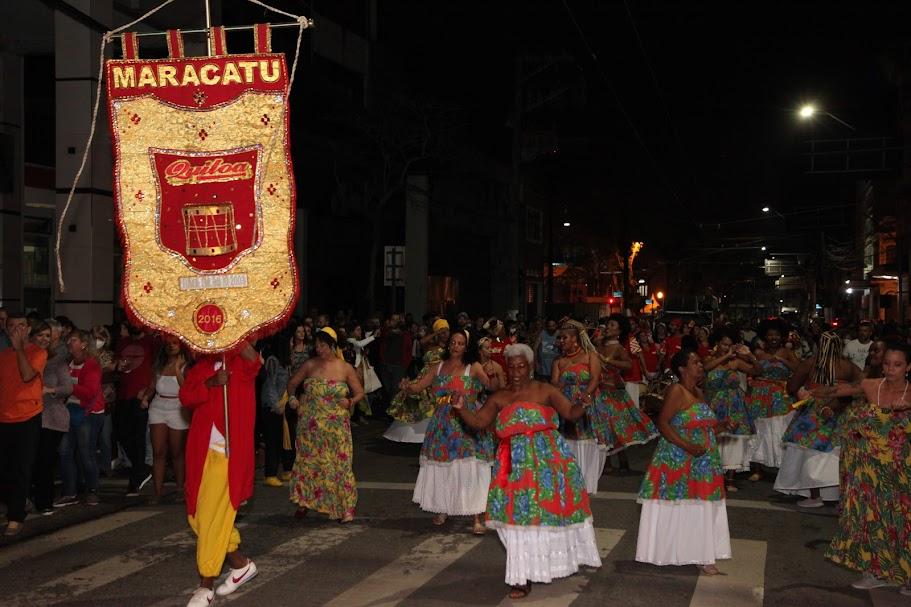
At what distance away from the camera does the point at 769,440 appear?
41.3 ft

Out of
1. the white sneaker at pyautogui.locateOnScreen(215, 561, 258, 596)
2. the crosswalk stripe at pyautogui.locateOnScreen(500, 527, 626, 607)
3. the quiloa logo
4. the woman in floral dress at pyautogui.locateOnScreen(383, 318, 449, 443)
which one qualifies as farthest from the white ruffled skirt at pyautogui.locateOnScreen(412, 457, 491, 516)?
the quiloa logo

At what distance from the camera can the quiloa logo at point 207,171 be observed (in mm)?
6879

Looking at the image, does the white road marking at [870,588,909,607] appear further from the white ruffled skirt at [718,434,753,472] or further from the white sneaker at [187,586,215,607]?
the white ruffled skirt at [718,434,753,472]

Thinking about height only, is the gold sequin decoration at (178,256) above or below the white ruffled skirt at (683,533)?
above

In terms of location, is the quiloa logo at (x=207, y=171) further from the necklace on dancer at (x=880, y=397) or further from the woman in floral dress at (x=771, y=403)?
the woman in floral dress at (x=771, y=403)

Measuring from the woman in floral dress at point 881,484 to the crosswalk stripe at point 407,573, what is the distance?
2917 mm

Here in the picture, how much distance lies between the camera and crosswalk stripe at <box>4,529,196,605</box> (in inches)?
283

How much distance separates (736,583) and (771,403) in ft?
18.0

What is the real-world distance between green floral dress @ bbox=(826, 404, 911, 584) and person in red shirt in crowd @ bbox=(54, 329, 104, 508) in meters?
7.18

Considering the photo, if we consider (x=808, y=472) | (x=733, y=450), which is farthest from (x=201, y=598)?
(x=733, y=450)

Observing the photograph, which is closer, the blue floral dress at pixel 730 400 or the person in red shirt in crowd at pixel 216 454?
the person in red shirt in crowd at pixel 216 454

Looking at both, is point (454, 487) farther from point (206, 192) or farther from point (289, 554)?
point (206, 192)

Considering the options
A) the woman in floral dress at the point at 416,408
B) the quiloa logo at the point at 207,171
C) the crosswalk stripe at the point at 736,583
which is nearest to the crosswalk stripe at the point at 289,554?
the quiloa logo at the point at 207,171

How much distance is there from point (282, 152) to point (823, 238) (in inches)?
2483
